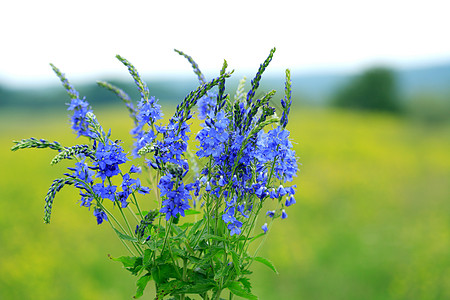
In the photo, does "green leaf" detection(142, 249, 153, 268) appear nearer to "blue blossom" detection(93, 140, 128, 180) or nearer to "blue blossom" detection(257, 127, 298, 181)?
"blue blossom" detection(93, 140, 128, 180)

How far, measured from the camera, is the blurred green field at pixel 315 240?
6.38 metres

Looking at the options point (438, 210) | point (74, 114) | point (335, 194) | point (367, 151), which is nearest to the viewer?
point (74, 114)

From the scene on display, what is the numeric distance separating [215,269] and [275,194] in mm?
481

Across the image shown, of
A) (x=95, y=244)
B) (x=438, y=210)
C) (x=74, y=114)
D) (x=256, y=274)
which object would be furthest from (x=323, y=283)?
(x=74, y=114)

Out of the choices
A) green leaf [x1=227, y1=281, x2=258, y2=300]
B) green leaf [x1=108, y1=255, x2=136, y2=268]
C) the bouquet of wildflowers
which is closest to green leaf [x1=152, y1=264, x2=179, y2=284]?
the bouquet of wildflowers

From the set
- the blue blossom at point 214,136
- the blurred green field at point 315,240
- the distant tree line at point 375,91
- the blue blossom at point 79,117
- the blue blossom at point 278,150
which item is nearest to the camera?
the blue blossom at point 214,136

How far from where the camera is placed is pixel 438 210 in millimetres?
10031

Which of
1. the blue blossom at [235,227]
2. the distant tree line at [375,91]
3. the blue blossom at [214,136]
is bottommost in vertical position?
the blue blossom at [235,227]

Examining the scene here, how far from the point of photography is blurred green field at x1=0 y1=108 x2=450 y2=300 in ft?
20.9

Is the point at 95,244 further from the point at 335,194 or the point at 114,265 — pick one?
the point at 335,194

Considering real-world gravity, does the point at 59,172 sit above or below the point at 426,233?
above

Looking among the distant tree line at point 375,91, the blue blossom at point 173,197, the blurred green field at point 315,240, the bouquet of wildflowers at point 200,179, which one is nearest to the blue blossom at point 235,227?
the bouquet of wildflowers at point 200,179

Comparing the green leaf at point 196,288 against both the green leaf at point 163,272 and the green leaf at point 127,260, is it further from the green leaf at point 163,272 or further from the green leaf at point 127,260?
the green leaf at point 127,260

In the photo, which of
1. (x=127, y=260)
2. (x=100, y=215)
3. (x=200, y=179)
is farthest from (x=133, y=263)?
(x=200, y=179)
